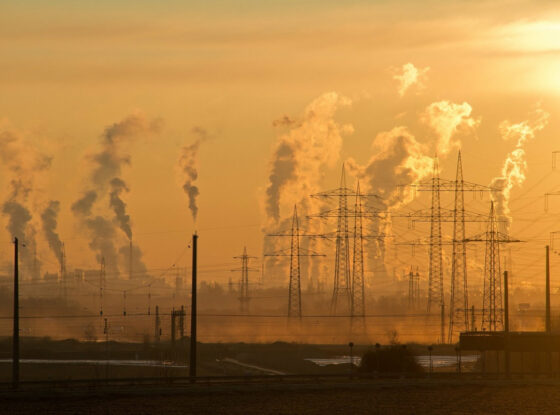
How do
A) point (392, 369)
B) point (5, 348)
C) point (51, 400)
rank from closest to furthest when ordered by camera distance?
point (51, 400) < point (392, 369) < point (5, 348)

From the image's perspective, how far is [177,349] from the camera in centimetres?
16250

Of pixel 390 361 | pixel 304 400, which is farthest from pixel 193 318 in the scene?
pixel 390 361

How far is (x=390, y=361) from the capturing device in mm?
101438

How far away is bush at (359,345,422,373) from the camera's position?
100 m

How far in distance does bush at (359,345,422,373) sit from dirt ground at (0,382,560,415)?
2442cm

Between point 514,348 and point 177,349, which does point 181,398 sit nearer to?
point 514,348

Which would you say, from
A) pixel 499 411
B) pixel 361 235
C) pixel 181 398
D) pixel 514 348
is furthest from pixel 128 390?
pixel 361 235

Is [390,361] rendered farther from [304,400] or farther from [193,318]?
[304,400]

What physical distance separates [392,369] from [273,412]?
46842 millimetres

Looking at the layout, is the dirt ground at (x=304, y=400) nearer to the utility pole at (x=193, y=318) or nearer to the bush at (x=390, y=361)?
the utility pole at (x=193, y=318)

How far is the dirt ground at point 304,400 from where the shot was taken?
55500 millimetres

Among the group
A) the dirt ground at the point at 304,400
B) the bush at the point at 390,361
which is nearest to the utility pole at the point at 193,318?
the dirt ground at the point at 304,400

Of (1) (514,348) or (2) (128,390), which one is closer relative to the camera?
(2) (128,390)

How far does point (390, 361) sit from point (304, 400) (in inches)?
1592
